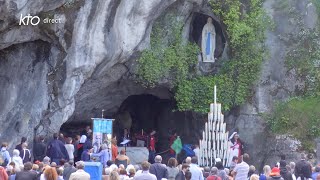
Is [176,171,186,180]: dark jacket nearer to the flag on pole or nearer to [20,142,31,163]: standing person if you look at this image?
[20,142,31,163]: standing person

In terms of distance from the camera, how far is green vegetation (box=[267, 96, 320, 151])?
29.6 metres

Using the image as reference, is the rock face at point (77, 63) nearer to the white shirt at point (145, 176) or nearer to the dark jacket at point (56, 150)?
the dark jacket at point (56, 150)

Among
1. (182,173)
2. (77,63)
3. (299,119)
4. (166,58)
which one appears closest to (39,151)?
(77,63)

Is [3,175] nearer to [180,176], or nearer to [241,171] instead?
[180,176]

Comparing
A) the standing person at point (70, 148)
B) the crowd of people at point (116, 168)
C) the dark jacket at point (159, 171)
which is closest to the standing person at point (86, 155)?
the crowd of people at point (116, 168)

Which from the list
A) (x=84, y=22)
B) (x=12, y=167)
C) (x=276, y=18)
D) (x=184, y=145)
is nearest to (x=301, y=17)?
(x=276, y=18)

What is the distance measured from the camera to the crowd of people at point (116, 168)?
18.5 metres

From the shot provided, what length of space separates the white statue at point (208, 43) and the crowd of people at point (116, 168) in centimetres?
589

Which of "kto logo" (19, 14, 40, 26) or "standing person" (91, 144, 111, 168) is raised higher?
"kto logo" (19, 14, 40, 26)

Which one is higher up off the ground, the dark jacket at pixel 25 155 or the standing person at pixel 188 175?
the dark jacket at pixel 25 155

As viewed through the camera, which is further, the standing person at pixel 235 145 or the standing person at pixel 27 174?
the standing person at pixel 235 145

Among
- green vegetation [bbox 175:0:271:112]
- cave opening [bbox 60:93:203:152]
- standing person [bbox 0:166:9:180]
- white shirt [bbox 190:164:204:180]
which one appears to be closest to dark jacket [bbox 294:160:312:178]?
white shirt [bbox 190:164:204:180]

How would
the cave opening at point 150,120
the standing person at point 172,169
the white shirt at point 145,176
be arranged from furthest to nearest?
the cave opening at point 150,120, the standing person at point 172,169, the white shirt at point 145,176

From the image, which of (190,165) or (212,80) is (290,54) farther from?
(190,165)
